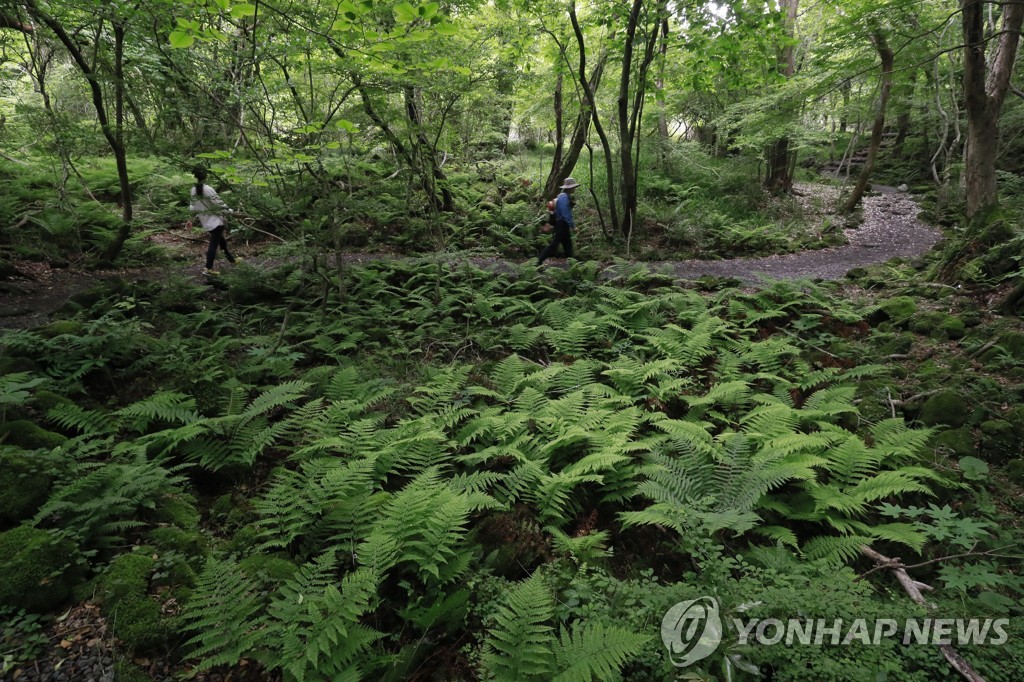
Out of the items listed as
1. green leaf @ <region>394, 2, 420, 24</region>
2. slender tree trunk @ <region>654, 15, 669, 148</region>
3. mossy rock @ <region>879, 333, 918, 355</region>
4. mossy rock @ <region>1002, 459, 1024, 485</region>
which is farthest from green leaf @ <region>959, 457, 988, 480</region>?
slender tree trunk @ <region>654, 15, 669, 148</region>

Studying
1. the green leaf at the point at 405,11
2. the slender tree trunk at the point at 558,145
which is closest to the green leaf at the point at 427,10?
the green leaf at the point at 405,11

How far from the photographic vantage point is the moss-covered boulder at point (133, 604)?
8.02 feet

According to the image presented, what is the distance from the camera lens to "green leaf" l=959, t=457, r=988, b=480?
387cm

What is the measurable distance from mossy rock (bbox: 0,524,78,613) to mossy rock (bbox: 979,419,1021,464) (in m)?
7.24

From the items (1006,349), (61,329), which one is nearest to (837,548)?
(1006,349)

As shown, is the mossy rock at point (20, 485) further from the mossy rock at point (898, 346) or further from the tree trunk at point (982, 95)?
the tree trunk at point (982, 95)

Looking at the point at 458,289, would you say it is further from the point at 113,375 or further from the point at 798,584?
the point at 798,584

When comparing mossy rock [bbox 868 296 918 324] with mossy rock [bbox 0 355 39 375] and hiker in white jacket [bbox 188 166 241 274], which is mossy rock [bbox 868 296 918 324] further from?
mossy rock [bbox 0 355 39 375]

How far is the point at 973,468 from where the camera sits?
13.0 feet

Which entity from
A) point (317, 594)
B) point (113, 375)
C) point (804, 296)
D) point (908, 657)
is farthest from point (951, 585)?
point (113, 375)

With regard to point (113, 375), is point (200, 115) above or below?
above

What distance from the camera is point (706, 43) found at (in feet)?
31.5

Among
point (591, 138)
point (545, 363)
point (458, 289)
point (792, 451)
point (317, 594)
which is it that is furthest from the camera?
point (591, 138)

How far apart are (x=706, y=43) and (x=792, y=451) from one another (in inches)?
363
